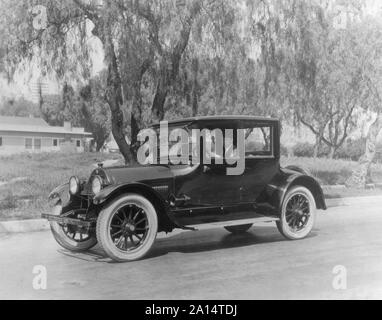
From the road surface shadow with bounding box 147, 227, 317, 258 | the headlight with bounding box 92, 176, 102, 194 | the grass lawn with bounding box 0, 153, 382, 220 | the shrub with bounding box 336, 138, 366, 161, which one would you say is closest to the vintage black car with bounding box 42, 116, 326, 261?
the headlight with bounding box 92, 176, 102, 194

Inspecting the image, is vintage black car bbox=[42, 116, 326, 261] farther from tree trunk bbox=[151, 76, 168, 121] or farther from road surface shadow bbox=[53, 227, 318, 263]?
tree trunk bbox=[151, 76, 168, 121]

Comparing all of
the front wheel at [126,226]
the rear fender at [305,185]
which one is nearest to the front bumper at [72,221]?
the front wheel at [126,226]

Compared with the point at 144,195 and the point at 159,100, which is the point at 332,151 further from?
the point at 144,195

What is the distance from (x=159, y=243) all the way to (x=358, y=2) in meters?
5.59

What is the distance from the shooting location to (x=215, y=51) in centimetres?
988

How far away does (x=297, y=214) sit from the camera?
6.62 metres

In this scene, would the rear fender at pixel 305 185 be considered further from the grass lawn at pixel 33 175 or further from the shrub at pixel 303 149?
the grass lawn at pixel 33 175

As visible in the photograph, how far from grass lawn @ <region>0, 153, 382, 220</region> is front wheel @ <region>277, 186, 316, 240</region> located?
4.94ft

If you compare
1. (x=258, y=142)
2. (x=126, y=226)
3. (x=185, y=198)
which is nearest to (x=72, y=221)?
(x=126, y=226)

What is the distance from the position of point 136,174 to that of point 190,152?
0.71 m
